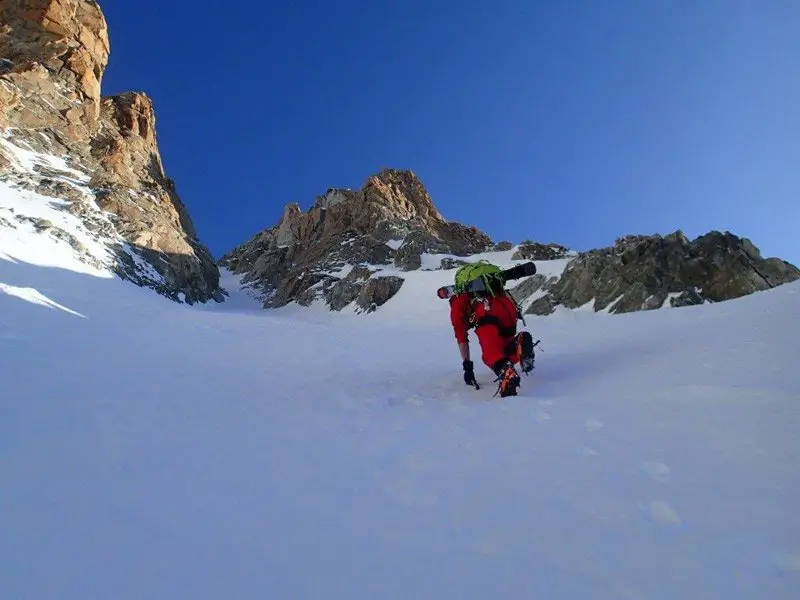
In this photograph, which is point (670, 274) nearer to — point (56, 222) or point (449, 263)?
point (449, 263)

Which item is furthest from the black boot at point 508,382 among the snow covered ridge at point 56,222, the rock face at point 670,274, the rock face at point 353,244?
the rock face at point 353,244

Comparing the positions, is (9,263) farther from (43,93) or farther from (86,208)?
(43,93)

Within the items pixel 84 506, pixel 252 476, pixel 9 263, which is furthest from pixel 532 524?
pixel 9 263

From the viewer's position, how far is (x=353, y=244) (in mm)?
55219

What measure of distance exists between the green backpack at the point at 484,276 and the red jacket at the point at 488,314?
0.42 ft

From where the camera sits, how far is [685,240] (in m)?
17.0

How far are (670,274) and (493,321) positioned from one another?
13.2 m

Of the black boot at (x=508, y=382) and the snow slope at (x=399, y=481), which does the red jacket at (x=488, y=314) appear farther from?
the snow slope at (x=399, y=481)

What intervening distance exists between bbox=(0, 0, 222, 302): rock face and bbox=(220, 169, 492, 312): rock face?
11.3 meters

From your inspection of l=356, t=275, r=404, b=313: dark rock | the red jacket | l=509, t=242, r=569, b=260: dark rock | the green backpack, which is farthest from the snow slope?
l=509, t=242, r=569, b=260: dark rock

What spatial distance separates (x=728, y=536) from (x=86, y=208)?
120 feet

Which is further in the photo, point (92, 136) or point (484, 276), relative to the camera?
point (92, 136)

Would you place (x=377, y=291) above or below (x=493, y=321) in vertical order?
above

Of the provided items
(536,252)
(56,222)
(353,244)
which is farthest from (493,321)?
(353,244)
